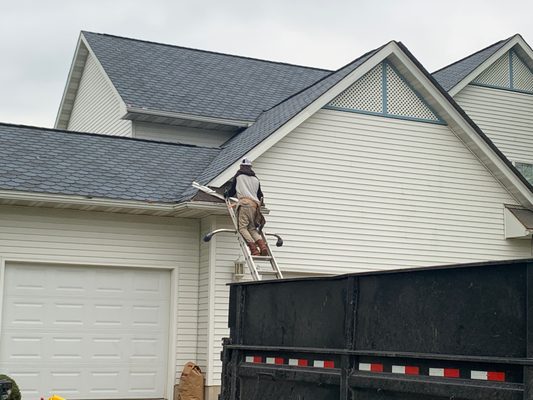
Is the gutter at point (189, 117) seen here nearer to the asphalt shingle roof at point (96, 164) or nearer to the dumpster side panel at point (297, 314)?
the asphalt shingle roof at point (96, 164)

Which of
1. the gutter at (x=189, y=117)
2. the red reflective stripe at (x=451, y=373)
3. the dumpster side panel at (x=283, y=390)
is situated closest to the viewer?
the red reflective stripe at (x=451, y=373)

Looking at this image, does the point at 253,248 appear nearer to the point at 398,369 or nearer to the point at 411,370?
the point at 398,369

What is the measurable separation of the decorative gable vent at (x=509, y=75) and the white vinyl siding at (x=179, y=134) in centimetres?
725

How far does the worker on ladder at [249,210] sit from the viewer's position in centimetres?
1424

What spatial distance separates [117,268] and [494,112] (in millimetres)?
11833

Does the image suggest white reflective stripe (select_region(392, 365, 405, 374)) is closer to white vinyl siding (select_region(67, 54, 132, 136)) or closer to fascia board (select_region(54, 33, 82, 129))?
white vinyl siding (select_region(67, 54, 132, 136))

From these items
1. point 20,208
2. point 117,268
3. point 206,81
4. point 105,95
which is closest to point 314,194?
point 117,268

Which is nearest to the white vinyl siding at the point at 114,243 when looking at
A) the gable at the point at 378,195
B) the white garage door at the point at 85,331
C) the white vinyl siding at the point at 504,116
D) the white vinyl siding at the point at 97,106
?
the white garage door at the point at 85,331

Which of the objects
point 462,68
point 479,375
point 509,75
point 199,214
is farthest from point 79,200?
point 509,75

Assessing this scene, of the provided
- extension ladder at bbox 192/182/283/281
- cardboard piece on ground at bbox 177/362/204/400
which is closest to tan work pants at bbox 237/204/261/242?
extension ladder at bbox 192/182/283/281

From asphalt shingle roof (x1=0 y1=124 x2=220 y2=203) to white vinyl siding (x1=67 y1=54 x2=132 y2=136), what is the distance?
2.70 metres

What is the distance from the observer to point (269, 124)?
57.5 feet

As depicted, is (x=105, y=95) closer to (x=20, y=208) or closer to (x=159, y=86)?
(x=159, y=86)

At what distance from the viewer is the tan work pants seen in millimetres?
14242
